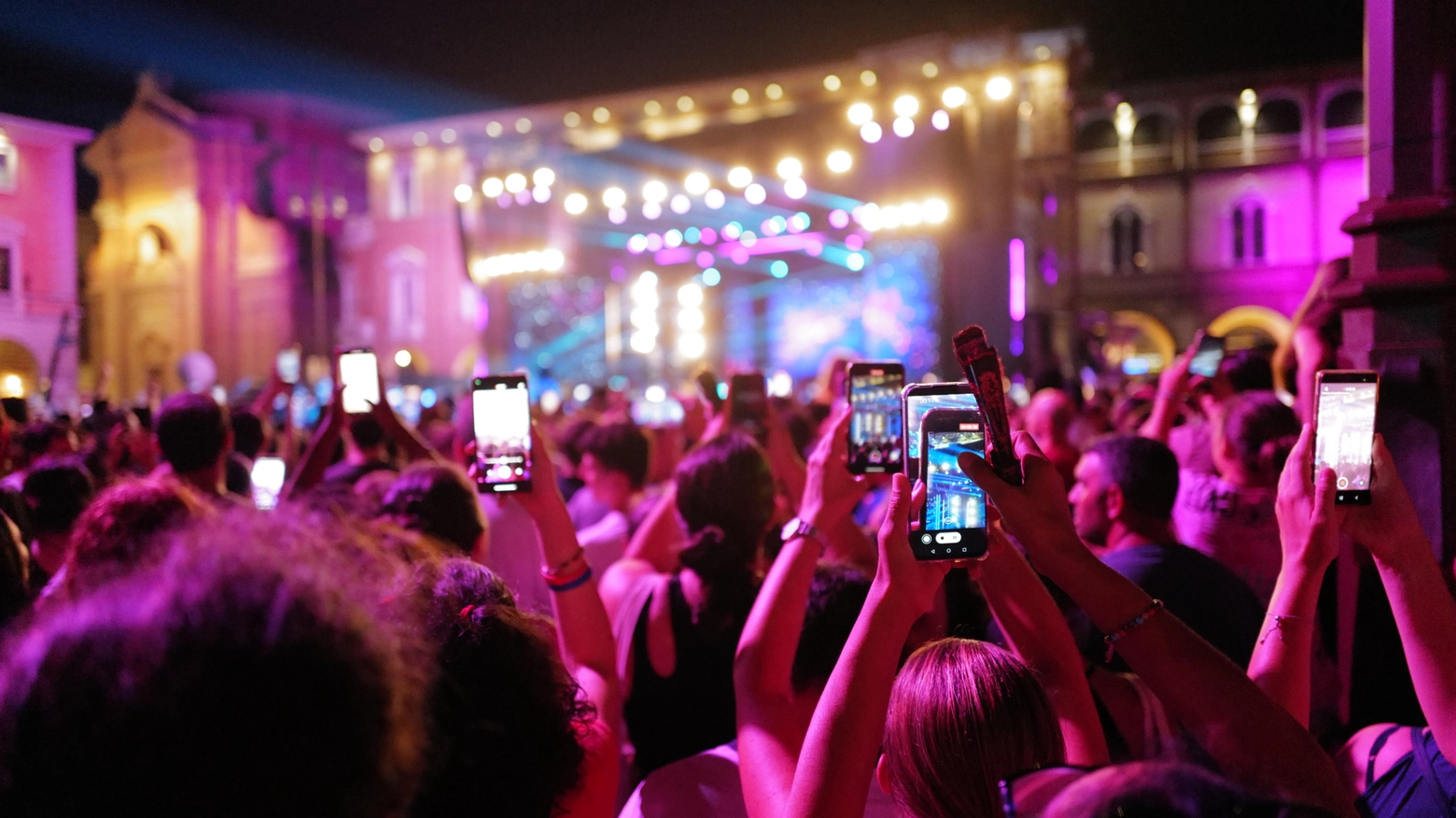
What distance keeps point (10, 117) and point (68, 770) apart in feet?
16.5

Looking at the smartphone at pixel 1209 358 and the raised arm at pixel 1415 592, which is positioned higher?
the smartphone at pixel 1209 358

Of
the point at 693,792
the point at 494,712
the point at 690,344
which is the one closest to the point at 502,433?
the point at 693,792

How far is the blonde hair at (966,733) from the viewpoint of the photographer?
49.8 inches

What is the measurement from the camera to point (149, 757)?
2.55ft

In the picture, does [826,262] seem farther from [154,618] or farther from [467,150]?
[154,618]

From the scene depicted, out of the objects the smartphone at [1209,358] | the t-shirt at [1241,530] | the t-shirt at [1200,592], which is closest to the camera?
the t-shirt at [1200,592]

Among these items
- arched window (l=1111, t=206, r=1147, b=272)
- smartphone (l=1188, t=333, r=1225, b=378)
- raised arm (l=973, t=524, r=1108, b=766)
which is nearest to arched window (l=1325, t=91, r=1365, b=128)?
arched window (l=1111, t=206, r=1147, b=272)

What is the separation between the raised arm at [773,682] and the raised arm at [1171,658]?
1.68ft

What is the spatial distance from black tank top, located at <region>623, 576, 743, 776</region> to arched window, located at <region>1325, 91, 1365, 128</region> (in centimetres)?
3875

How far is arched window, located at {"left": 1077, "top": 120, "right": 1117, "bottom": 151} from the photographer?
37.3 m

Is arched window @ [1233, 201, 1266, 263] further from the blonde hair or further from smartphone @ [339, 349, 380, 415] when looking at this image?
the blonde hair

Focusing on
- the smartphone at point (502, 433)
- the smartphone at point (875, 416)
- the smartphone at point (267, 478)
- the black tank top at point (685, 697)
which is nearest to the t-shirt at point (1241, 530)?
the smartphone at point (875, 416)

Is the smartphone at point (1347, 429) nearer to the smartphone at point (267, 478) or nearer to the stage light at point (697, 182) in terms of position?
the smartphone at point (267, 478)

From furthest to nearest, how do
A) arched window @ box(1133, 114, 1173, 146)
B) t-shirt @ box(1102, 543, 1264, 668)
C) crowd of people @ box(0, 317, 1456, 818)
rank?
arched window @ box(1133, 114, 1173, 146) < t-shirt @ box(1102, 543, 1264, 668) < crowd of people @ box(0, 317, 1456, 818)
